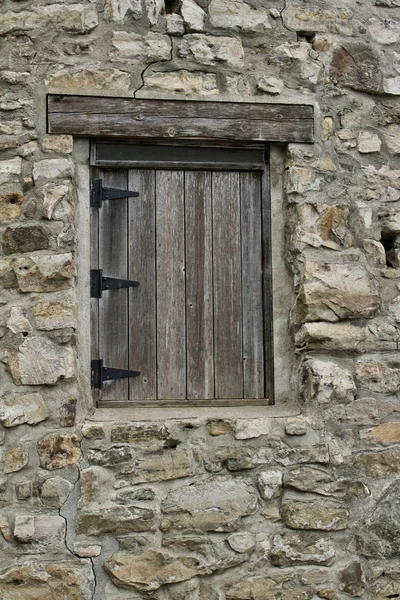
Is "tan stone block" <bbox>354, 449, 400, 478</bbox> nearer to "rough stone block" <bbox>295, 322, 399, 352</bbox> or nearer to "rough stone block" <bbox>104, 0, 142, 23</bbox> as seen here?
"rough stone block" <bbox>295, 322, 399, 352</bbox>

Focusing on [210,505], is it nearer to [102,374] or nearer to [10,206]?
[102,374]

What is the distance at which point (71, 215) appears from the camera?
392 centimetres

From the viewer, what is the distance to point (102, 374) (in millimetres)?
3998

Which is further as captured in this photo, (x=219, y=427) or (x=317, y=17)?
(x=317, y=17)

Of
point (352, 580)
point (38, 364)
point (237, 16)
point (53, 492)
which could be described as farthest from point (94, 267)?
point (352, 580)

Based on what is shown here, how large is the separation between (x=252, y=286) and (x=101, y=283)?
72cm

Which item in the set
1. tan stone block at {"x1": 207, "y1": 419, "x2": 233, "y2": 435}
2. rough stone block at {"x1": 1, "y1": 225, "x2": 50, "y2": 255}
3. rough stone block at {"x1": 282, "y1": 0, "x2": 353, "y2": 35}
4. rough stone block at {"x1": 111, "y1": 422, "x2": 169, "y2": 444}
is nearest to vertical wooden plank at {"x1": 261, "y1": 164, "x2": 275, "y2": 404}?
tan stone block at {"x1": 207, "y1": 419, "x2": 233, "y2": 435}

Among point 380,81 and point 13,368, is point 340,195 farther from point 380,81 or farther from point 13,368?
point 13,368

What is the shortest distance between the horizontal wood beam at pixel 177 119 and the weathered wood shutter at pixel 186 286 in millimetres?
148

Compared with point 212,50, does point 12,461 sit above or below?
below

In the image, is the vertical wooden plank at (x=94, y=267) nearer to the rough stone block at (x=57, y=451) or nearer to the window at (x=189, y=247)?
the window at (x=189, y=247)

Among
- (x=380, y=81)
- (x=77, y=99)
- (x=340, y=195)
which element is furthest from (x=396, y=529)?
(x=77, y=99)

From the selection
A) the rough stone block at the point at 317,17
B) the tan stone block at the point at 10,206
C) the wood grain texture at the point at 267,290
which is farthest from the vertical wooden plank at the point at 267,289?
the tan stone block at the point at 10,206

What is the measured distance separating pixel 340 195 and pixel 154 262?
0.94 m
